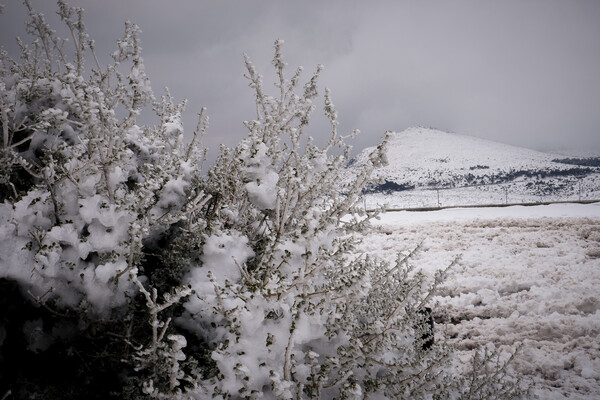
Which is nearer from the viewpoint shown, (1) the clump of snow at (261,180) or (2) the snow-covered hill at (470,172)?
(1) the clump of snow at (261,180)

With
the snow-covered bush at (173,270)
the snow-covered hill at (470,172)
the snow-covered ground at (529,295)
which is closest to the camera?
the snow-covered bush at (173,270)

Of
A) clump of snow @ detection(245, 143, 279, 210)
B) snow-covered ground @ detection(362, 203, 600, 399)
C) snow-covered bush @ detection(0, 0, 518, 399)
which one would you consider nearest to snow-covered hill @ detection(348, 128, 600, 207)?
snow-covered ground @ detection(362, 203, 600, 399)

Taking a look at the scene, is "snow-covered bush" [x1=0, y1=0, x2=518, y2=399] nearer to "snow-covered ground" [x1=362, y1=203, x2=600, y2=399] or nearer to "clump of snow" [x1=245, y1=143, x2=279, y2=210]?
"clump of snow" [x1=245, y1=143, x2=279, y2=210]

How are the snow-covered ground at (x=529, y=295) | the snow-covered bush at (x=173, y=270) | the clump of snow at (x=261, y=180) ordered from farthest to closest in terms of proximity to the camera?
1. the snow-covered ground at (x=529, y=295)
2. the clump of snow at (x=261, y=180)
3. the snow-covered bush at (x=173, y=270)

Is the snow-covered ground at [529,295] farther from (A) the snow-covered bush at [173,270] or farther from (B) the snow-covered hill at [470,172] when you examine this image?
(B) the snow-covered hill at [470,172]

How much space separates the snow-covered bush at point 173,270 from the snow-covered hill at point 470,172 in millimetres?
68044

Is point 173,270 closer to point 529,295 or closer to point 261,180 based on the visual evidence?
point 261,180

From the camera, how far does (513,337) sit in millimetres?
4715

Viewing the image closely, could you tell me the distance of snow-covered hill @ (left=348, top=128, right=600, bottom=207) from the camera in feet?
246

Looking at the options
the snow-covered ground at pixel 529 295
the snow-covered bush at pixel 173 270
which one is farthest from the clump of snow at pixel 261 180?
the snow-covered ground at pixel 529 295

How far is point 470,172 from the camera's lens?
370 ft

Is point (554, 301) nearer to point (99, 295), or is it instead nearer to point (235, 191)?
point (235, 191)

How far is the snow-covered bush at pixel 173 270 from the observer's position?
53.1 inches

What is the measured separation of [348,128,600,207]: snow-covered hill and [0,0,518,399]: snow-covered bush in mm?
68044
